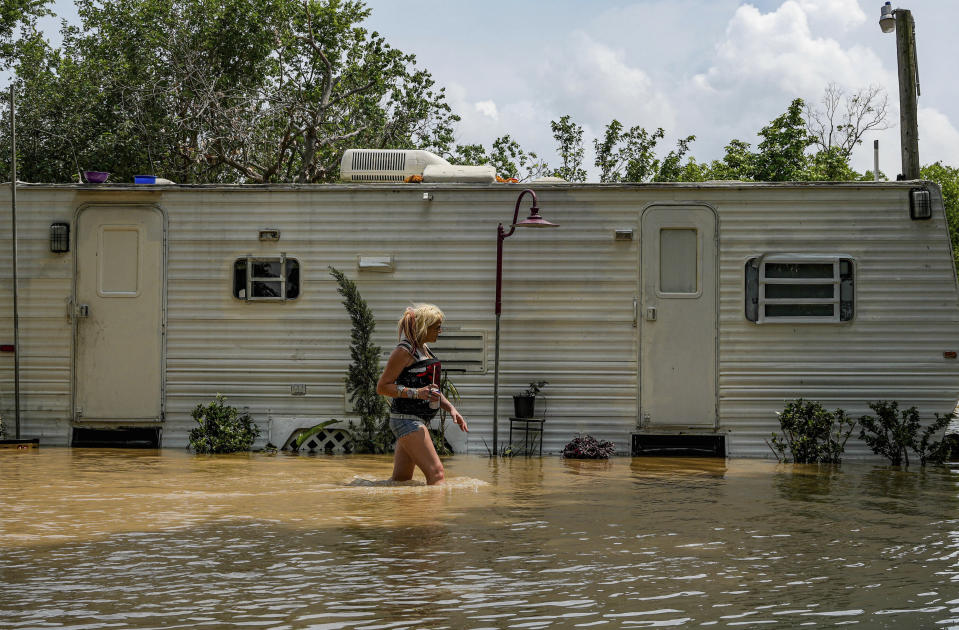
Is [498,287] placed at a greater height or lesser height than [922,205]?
lesser

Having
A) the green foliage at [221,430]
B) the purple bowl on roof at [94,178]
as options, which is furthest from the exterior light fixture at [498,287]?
the purple bowl on roof at [94,178]

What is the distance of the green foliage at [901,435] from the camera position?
1006cm

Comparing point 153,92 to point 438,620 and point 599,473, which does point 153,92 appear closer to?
point 599,473

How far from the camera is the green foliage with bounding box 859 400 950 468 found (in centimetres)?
1006

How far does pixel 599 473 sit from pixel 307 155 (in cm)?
1681

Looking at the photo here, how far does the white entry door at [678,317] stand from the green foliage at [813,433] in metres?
0.73

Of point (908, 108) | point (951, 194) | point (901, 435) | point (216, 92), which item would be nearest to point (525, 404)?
point (901, 435)

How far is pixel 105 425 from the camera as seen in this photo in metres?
10.8

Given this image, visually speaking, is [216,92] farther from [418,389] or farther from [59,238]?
[418,389]

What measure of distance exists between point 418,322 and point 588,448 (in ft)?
10.3

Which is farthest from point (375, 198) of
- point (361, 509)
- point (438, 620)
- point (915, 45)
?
point (915, 45)

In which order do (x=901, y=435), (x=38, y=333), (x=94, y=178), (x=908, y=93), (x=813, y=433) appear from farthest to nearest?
1. (x=908, y=93)
2. (x=94, y=178)
3. (x=38, y=333)
4. (x=813, y=433)
5. (x=901, y=435)

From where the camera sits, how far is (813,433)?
10148mm

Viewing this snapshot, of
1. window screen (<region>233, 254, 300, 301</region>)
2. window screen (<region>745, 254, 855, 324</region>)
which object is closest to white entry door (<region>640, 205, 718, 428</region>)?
window screen (<region>745, 254, 855, 324</region>)
